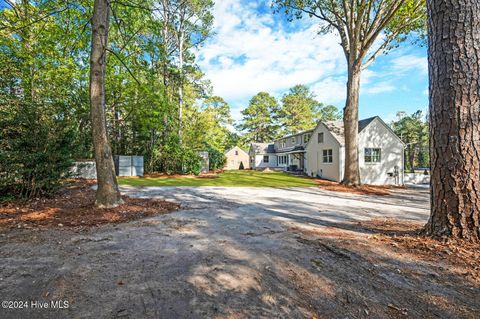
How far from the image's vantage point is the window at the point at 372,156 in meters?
17.2

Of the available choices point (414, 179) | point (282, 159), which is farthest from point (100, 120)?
point (282, 159)

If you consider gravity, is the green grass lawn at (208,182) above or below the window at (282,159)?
below

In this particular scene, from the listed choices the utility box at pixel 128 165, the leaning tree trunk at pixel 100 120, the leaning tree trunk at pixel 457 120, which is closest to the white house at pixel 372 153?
the leaning tree trunk at pixel 457 120

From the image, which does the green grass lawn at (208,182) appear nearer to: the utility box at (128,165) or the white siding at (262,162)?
the utility box at (128,165)

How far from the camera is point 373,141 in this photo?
17.3 meters

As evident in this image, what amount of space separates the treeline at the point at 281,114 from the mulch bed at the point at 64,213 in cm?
4149

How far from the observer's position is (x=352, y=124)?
13250mm

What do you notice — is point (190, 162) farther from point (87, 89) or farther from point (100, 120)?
point (100, 120)

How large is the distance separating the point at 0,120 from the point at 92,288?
6308 millimetres

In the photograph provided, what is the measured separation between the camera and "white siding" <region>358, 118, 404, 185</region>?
56.0 feet

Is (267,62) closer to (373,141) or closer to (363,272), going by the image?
(373,141)

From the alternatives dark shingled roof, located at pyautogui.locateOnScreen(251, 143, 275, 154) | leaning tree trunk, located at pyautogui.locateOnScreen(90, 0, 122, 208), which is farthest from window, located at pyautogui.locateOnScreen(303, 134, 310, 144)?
leaning tree trunk, located at pyautogui.locateOnScreen(90, 0, 122, 208)

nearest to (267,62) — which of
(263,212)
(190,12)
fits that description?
(190,12)

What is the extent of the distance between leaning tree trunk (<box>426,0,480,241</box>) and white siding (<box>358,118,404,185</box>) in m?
15.2
